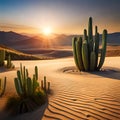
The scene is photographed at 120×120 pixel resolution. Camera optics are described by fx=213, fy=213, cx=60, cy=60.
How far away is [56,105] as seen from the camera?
566 cm

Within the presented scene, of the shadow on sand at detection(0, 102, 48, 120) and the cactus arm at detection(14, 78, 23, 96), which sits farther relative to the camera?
the cactus arm at detection(14, 78, 23, 96)

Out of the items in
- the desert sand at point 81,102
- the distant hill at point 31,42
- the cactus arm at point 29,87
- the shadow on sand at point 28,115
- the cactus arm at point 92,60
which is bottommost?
the shadow on sand at point 28,115

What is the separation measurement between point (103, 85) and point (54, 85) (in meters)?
1.73

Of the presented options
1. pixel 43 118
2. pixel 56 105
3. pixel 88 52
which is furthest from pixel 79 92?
pixel 88 52

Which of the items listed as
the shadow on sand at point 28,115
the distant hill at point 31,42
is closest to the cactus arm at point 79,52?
the shadow on sand at point 28,115

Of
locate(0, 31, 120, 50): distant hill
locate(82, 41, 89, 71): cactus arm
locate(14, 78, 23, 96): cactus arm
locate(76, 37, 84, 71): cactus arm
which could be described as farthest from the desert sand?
locate(0, 31, 120, 50): distant hill

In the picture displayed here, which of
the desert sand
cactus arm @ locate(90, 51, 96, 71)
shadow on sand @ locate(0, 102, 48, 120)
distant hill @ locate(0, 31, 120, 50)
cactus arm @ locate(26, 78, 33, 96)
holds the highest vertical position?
distant hill @ locate(0, 31, 120, 50)

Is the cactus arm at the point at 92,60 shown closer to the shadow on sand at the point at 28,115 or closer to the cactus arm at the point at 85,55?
the cactus arm at the point at 85,55

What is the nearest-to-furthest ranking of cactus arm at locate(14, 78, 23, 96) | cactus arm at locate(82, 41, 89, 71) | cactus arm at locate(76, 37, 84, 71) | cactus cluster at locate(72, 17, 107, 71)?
cactus arm at locate(14, 78, 23, 96)
cactus arm at locate(82, 41, 89, 71)
cactus cluster at locate(72, 17, 107, 71)
cactus arm at locate(76, 37, 84, 71)

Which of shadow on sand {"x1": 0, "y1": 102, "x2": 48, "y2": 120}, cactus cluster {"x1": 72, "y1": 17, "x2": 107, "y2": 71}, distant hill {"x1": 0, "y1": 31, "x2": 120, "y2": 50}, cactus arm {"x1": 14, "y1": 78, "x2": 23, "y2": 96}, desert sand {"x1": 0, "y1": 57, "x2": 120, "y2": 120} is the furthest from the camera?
distant hill {"x1": 0, "y1": 31, "x2": 120, "y2": 50}

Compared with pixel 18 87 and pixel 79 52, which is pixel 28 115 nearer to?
pixel 18 87

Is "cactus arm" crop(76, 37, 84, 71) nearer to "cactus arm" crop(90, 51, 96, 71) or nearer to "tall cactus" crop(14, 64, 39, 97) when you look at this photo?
"cactus arm" crop(90, 51, 96, 71)

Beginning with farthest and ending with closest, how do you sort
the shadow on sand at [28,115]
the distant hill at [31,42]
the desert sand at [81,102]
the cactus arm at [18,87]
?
the distant hill at [31,42] → the cactus arm at [18,87] → the shadow on sand at [28,115] → the desert sand at [81,102]

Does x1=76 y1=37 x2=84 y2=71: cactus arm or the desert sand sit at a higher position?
x1=76 y1=37 x2=84 y2=71: cactus arm
